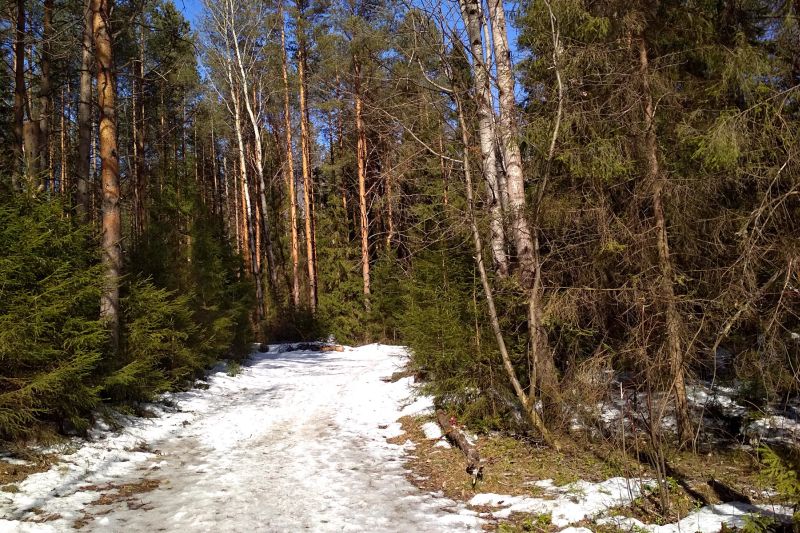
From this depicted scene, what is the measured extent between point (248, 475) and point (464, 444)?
2.69 metres

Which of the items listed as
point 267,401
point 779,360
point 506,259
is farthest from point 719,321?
point 267,401

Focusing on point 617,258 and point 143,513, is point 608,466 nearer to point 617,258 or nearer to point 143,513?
point 617,258

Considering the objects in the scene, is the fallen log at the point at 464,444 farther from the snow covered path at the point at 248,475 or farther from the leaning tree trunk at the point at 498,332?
the leaning tree trunk at the point at 498,332

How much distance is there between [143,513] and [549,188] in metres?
6.64

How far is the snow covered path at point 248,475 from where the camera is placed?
15.1 ft

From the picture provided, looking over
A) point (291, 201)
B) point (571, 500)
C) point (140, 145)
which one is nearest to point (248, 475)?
point (571, 500)

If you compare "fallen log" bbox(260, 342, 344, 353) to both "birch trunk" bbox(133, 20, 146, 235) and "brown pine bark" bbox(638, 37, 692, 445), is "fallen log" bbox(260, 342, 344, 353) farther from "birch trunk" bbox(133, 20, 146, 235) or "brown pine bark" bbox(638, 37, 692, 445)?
"brown pine bark" bbox(638, 37, 692, 445)

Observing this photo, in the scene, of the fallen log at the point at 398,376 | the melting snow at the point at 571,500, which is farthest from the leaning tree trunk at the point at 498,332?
the fallen log at the point at 398,376

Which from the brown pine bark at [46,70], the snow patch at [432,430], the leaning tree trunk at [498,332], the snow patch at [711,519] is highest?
the brown pine bark at [46,70]

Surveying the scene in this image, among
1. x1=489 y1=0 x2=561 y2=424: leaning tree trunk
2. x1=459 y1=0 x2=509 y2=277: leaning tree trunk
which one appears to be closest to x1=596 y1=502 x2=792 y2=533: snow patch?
x1=489 y1=0 x2=561 y2=424: leaning tree trunk

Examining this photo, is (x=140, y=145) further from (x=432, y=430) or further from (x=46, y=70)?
(x=432, y=430)

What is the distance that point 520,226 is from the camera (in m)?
6.83

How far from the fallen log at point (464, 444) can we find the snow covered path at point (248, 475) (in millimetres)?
645

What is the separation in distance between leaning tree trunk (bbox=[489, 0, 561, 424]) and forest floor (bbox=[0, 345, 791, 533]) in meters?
0.95
